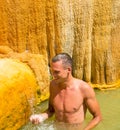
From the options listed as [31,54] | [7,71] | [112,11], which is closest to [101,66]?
[112,11]

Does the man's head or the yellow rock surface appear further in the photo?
the yellow rock surface

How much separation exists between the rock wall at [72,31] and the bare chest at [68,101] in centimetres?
248

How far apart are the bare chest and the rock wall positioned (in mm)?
2484

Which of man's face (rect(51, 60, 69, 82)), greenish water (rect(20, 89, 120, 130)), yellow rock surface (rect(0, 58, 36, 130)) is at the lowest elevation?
greenish water (rect(20, 89, 120, 130))

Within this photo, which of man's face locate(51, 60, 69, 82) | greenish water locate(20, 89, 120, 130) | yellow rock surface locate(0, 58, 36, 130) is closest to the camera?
man's face locate(51, 60, 69, 82)

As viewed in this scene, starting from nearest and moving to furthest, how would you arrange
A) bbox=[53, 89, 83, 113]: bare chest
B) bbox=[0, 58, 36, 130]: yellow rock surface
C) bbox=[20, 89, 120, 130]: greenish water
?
bbox=[53, 89, 83, 113]: bare chest, bbox=[0, 58, 36, 130]: yellow rock surface, bbox=[20, 89, 120, 130]: greenish water

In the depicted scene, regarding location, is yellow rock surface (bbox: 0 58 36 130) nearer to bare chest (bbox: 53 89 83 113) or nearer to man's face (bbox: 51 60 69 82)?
bare chest (bbox: 53 89 83 113)

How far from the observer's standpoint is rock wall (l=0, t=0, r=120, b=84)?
6227 millimetres

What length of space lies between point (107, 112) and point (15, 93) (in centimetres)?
173

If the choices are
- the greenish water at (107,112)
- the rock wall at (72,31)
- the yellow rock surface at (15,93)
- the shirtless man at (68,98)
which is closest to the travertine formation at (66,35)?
the rock wall at (72,31)

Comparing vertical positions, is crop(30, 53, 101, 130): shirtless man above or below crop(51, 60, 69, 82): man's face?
below

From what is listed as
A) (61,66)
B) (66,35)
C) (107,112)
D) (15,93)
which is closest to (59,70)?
(61,66)

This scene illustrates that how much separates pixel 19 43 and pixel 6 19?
0.42 metres

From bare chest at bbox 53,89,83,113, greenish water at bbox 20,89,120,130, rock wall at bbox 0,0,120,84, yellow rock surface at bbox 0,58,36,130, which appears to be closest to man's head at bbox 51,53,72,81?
bare chest at bbox 53,89,83,113
